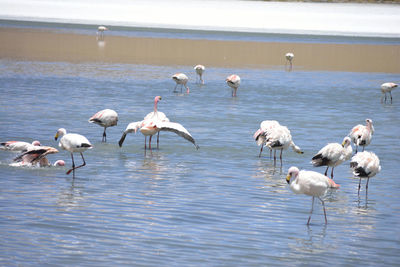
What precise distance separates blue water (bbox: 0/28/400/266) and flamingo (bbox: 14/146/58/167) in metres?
0.16

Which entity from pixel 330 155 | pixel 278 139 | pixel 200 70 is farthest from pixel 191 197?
pixel 200 70

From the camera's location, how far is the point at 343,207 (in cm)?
1024

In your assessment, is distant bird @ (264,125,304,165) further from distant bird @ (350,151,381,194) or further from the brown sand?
the brown sand

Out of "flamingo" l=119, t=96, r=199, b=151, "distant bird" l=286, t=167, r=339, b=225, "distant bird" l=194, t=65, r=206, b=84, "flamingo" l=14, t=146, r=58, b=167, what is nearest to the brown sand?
"distant bird" l=194, t=65, r=206, b=84

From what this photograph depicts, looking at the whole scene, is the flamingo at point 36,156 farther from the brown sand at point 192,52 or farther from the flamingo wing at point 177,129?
the brown sand at point 192,52

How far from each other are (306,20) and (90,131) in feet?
183

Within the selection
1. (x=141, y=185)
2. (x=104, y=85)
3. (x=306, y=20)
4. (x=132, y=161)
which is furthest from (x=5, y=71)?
(x=306, y=20)

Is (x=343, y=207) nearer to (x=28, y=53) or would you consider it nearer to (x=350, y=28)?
(x=28, y=53)

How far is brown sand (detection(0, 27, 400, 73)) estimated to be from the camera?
34.3m

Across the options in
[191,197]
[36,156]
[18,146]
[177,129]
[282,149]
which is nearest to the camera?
[191,197]

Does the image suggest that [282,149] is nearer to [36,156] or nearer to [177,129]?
[177,129]

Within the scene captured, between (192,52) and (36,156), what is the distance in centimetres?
2913

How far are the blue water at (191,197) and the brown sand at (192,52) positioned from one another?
1416cm

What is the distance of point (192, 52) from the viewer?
40312 millimetres
